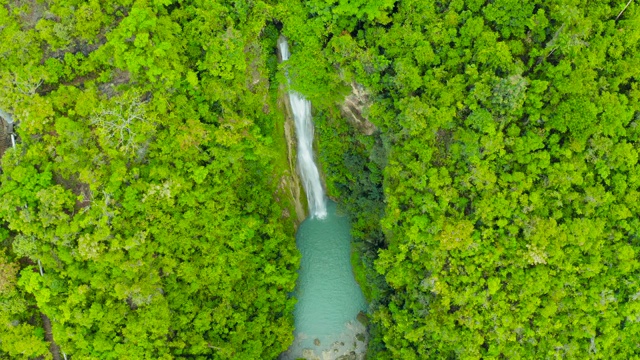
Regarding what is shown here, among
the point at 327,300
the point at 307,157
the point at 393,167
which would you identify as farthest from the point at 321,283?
the point at 393,167

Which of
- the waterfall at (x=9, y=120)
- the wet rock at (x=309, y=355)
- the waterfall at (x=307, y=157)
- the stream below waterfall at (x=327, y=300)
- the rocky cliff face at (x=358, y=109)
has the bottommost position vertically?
the wet rock at (x=309, y=355)

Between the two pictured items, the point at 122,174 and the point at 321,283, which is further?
the point at 321,283

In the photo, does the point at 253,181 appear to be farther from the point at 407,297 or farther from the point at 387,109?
the point at 407,297

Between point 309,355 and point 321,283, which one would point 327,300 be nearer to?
point 321,283

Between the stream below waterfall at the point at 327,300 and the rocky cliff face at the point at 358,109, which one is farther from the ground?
the rocky cliff face at the point at 358,109

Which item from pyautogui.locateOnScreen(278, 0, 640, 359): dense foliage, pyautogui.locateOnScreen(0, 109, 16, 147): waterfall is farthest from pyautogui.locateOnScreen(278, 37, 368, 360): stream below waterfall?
pyautogui.locateOnScreen(0, 109, 16, 147): waterfall

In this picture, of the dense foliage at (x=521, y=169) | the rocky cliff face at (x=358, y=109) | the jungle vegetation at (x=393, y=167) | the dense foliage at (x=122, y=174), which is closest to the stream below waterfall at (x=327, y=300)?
the jungle vegetation at (x=393, y=167)

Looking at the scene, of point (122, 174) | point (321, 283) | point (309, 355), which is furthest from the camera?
point (321, 283)

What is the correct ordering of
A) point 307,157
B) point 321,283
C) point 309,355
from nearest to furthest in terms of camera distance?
1. point 309,355
2. point 321,283
3. point 307,157

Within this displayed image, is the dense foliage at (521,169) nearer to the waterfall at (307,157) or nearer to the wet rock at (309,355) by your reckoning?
the waterfall at (307,157)
